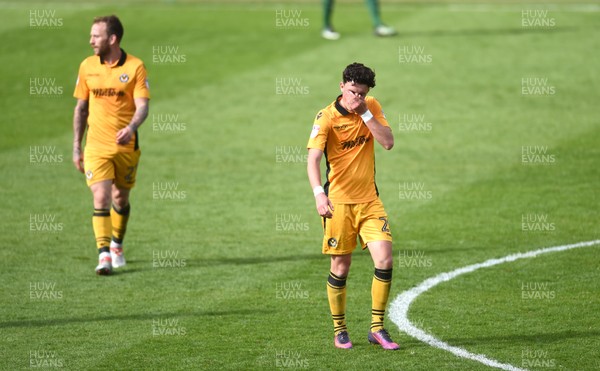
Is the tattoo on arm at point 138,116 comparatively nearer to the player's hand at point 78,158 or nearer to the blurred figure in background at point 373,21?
the player's hand at point 78,158

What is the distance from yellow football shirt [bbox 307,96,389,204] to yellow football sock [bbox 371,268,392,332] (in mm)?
681

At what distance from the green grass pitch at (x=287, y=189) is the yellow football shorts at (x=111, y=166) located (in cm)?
108

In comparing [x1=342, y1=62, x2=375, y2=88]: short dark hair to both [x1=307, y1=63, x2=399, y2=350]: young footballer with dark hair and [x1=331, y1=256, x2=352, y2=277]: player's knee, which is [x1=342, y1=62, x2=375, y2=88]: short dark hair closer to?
[x1=307, y1=63, x2=399, y2=350]: young footballer with dark hair

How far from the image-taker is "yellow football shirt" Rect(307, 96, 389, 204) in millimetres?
9852

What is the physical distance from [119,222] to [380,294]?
4.45 metres

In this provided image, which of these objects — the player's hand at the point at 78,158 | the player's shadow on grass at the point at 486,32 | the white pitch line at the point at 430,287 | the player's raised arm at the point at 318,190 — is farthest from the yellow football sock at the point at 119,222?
the player's shadow on grass at the point at 486,32

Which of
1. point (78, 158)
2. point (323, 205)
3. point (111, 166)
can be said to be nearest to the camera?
point (323, 205)

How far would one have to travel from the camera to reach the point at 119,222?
13.2 m

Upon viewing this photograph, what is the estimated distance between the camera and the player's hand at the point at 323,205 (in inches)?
368

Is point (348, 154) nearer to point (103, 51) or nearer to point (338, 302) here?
point (338, 302)

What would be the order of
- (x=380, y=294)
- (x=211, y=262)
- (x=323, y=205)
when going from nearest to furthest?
(x=323, y=205) < (x=380, y=294) < (x=211, y=262)

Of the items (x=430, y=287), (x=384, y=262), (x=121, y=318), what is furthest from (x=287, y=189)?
(x=384, y=262)

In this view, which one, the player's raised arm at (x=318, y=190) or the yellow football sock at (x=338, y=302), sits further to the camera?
the yellow football sock at (x=338, y=302)

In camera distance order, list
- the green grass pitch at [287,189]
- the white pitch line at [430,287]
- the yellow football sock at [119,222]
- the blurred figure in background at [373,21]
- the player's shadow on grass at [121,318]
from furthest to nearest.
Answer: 1. the blurred figure in background at [373,21]
2. the yellow football sock at [119,222]
3. the player's shadow on grass at [121,318]
4. the green grass pitch at [287,189]
5. the white pitch line at [430,287]
